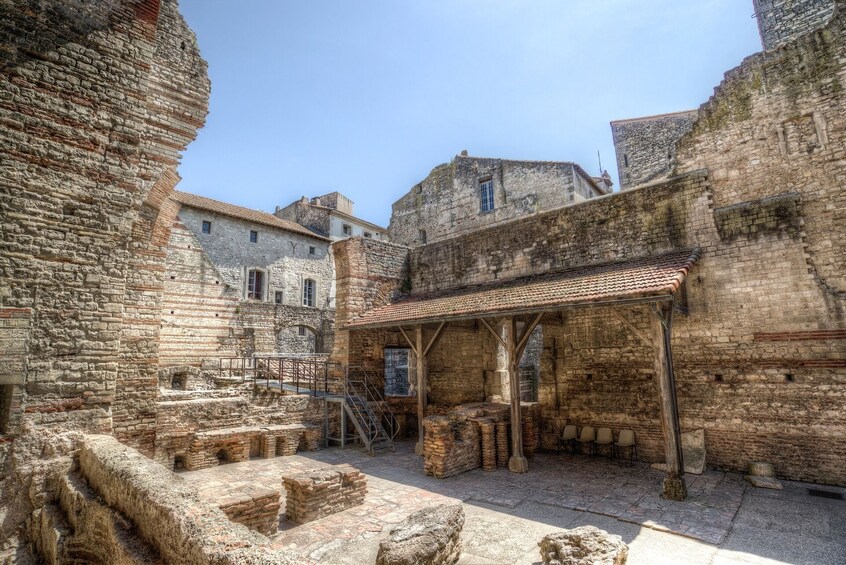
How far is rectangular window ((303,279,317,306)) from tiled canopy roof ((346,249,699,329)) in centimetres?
1451

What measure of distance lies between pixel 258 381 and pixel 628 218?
463 inches

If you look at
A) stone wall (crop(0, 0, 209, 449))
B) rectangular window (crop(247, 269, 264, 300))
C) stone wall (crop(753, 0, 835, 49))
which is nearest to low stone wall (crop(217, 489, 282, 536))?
stone wall (crop(0, 0, 209, 449))

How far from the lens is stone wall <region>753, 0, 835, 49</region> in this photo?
43.8 feet

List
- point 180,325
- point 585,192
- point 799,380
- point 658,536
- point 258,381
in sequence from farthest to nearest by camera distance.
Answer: point 585,192, point 180,325, point 258,381, point 799,380, point 658,536

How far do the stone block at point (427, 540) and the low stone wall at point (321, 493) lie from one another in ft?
6.32

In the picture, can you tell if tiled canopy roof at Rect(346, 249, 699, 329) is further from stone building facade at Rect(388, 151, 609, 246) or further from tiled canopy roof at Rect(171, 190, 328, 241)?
tiled canopy roof at Rect(171, 190, 328, 241)

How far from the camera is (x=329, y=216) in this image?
2983cm

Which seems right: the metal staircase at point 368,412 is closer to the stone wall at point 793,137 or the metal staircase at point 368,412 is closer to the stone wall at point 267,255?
the stone wall at point 793,137

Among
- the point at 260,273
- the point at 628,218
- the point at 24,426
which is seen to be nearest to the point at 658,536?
the point at 628,218

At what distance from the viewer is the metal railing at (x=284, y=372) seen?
1245cm

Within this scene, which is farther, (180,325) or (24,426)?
(180,325)

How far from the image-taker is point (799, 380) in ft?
23.8

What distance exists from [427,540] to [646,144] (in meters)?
19.9

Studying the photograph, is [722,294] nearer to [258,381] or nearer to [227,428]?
[227,428]
